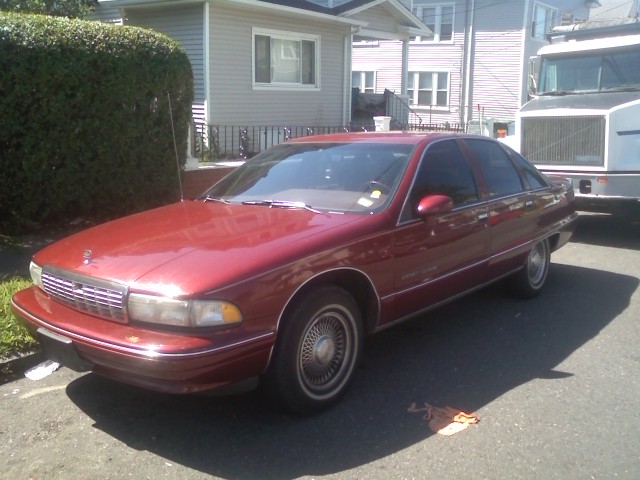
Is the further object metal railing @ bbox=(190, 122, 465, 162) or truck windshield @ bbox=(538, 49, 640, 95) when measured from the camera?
metal railing @ bbox=(190, 122, 465, 162)

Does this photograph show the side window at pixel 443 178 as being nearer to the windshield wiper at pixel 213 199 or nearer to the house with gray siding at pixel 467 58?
the windshield wiper at pixel 213 199

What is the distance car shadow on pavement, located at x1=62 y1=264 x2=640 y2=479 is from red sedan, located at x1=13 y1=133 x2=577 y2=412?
0.27 metres

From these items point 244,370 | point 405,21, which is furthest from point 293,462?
point 405,21

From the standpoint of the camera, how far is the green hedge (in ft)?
24.9

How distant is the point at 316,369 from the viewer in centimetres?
431

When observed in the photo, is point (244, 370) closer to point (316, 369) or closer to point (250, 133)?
point (316, 369)

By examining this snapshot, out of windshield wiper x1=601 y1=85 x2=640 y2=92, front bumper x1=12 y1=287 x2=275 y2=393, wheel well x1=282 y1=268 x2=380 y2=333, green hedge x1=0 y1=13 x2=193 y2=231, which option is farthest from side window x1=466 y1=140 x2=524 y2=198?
windshield wiper x1=601 y1=85 x2=640 y2=92

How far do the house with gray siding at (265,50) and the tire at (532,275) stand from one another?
966cm

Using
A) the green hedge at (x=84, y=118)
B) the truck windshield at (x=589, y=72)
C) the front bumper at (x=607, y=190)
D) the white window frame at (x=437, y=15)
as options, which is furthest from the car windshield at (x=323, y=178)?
the white window frame at (x=437, y=15)

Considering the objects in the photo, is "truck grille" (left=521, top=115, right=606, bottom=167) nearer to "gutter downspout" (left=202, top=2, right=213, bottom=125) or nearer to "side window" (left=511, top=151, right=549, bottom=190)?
"side window" (left=511, top=151, right=549, bottom=190)

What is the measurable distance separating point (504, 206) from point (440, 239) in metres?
1.14

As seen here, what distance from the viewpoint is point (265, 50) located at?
16.4 m

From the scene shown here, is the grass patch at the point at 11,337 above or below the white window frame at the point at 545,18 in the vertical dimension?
below

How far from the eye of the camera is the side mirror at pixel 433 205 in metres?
4.88
